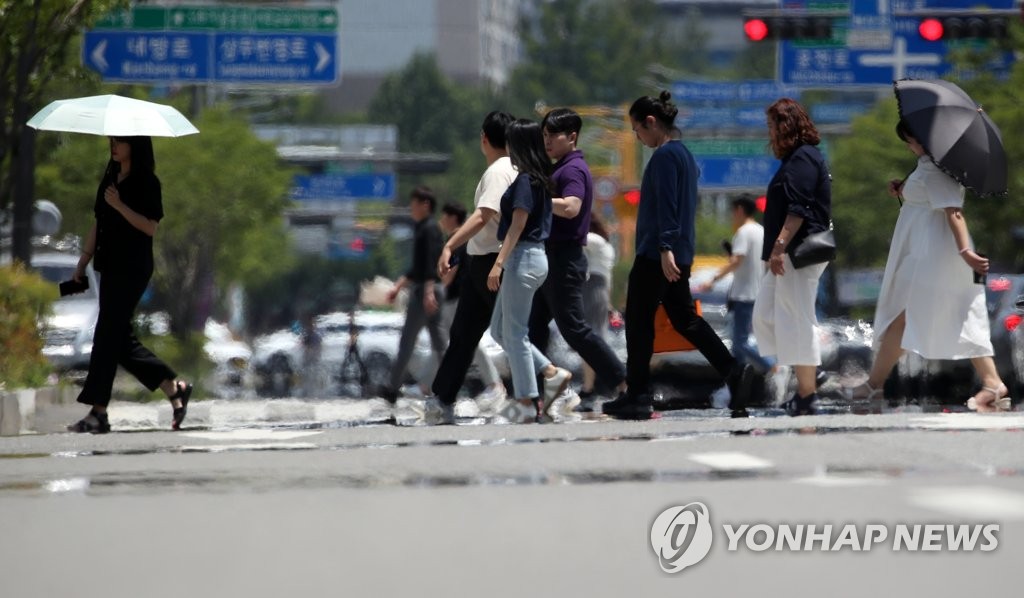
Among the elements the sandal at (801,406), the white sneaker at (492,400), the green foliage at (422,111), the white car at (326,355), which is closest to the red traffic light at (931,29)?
the white car at (326,355)

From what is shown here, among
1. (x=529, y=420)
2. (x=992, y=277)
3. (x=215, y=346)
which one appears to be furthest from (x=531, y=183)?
(x=215, y=346)

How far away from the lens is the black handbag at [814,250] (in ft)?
40.1

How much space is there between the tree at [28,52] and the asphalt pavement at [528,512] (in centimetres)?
723

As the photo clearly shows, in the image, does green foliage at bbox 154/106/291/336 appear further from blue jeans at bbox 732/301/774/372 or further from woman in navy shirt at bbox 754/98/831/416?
woman in navy shirt at bbox 754/98/831/416

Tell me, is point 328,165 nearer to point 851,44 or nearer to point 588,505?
point 851,44

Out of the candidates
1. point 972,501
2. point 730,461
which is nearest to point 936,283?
point 730,461

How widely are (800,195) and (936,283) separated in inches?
32.9

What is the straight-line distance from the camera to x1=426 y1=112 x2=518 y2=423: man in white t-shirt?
1253 centimetres

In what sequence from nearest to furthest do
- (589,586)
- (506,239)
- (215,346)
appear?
(589,586)
(506,239)
(215,346)

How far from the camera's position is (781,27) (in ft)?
91.6

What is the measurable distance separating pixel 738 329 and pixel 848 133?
156 feet

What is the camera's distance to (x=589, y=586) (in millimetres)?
5809

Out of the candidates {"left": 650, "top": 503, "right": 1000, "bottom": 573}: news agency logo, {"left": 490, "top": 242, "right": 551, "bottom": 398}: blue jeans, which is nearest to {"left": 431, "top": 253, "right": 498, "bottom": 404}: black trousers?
{"left": 490, "top": 242, "right": 551, "bottom": 398}: blue jeans

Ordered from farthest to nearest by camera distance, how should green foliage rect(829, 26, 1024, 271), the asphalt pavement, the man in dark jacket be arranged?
1. green foliage rect(829, 26, 1024, 271)
2. the man in dark jacket
3. the asphalt pavement
